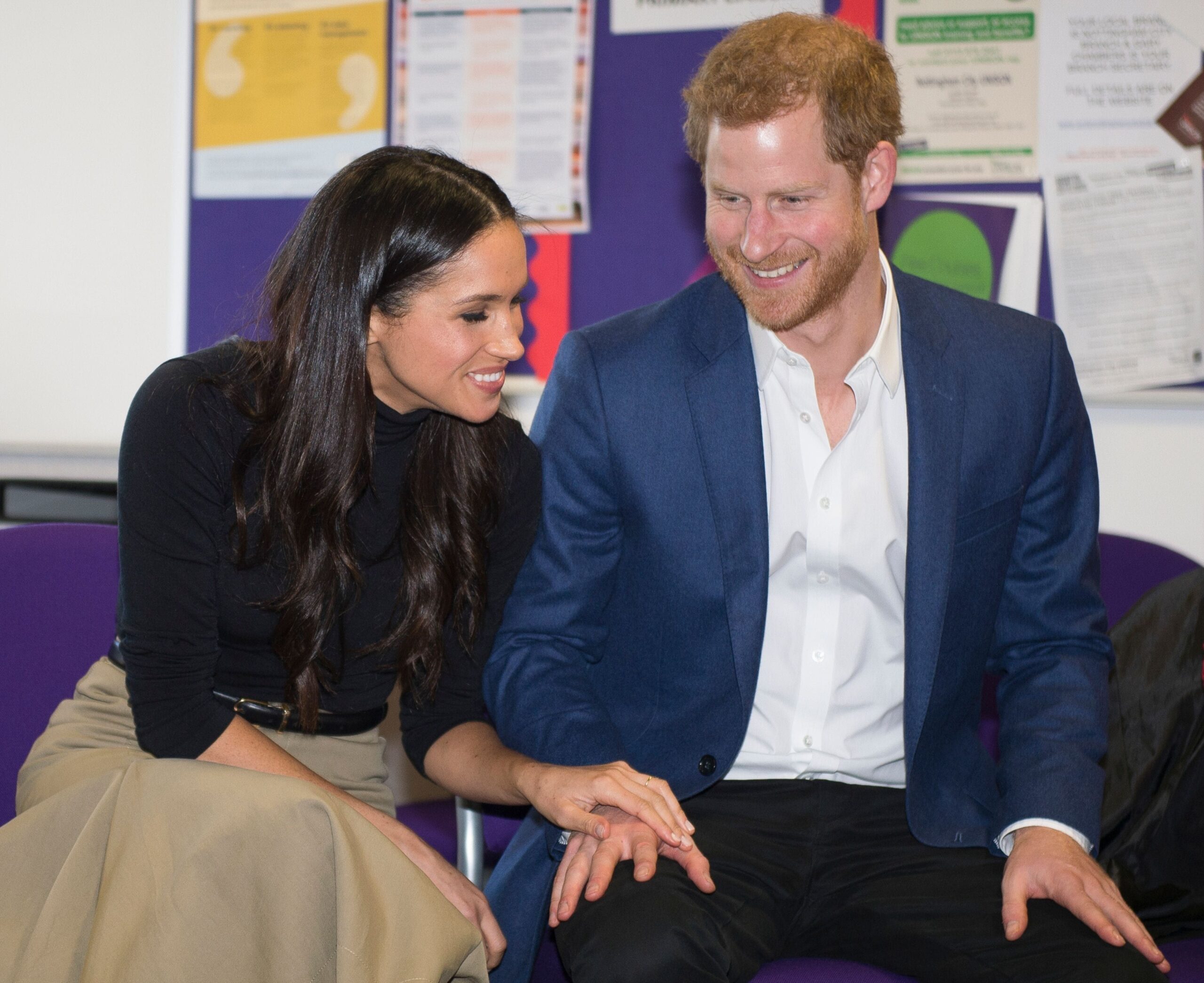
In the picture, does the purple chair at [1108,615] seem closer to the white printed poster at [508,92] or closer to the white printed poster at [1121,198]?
the white printed poster at [1121,198]

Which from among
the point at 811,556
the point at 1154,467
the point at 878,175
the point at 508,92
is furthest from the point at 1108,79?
the point at 811,556

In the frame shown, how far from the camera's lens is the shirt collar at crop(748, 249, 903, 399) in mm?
1721

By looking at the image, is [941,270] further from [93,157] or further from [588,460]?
[93,157]

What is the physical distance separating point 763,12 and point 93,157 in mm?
1684

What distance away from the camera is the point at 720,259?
167 centimetres

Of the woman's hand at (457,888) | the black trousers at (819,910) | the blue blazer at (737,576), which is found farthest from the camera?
the blue blazer at (737,576)

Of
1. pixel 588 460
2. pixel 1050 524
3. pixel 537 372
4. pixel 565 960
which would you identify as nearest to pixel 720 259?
pixel 588 460

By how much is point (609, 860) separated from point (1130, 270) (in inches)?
67.5

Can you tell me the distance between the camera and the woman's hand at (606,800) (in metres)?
1.39

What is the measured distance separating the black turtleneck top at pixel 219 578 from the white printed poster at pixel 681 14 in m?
1.30

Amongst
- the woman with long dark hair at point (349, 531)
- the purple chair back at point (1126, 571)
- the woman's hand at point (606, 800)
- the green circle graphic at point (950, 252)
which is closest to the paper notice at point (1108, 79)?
the green circle graphic at point (950, 252)

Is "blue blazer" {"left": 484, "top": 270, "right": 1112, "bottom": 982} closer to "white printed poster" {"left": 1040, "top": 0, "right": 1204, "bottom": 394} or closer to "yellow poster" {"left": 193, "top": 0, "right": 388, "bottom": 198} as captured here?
"white printed poster" {"left": 1040, "top": 0, "right": 1204, "bottom": 394}

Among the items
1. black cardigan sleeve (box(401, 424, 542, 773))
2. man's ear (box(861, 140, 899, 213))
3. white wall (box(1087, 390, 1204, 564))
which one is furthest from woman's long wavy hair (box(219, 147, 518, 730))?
white wall (box(1087, 390, 1204, 564))

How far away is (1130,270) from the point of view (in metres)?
2.43
